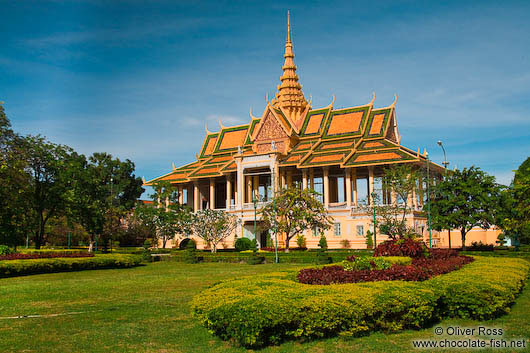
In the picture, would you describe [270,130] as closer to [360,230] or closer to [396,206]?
[360,230]

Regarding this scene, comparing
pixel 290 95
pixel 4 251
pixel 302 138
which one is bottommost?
pixel 4 251

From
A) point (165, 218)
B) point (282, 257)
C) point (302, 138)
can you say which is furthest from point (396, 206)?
point (165, 218)

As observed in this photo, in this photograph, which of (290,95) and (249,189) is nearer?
(249,189)

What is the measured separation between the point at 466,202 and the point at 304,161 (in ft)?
51.1

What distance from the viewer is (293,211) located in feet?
129

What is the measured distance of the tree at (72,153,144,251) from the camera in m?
34.3

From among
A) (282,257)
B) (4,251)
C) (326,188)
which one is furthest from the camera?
(326,188)

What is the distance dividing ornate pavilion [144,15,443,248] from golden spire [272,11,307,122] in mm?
108

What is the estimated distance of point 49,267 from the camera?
25812 millimetres

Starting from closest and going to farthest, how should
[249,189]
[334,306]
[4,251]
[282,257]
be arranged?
[334,306], [4,251], [282,257], [249,189]

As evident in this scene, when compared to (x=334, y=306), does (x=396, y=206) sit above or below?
above

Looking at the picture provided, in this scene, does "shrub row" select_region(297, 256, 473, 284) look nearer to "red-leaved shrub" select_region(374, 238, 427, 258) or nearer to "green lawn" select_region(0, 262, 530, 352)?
"green lawn" select_region(0, 262, 530, 352)

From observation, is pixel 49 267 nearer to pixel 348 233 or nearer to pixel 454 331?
pixel 454 331

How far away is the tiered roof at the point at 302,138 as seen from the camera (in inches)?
1772
